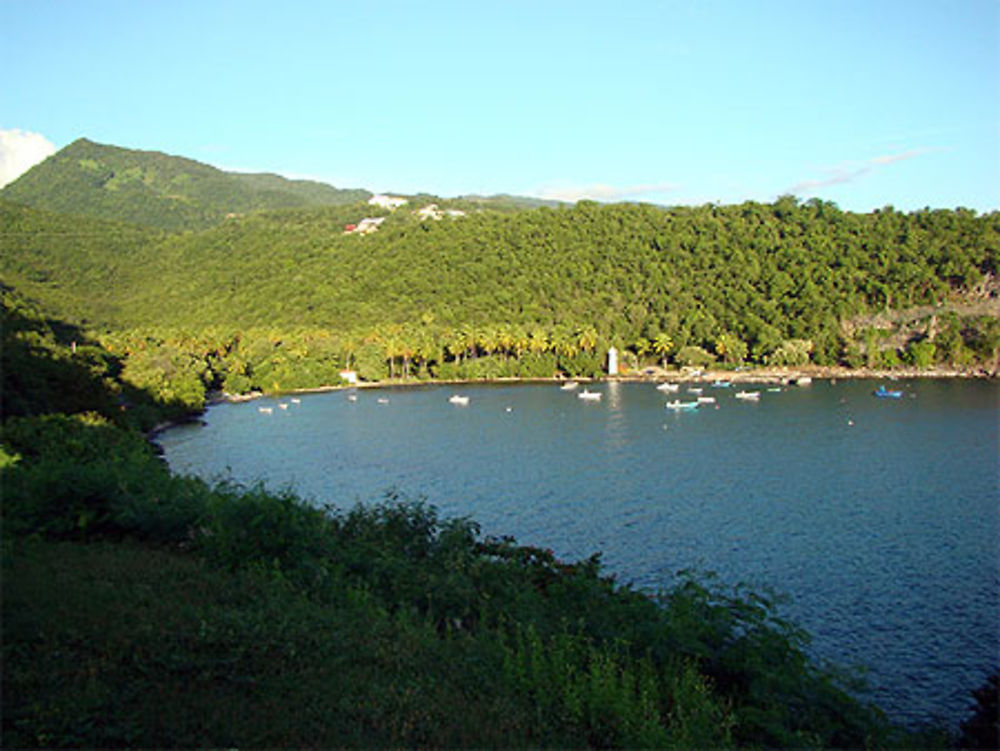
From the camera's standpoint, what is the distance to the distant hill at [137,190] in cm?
15200

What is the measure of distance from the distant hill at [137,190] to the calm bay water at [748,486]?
114 m

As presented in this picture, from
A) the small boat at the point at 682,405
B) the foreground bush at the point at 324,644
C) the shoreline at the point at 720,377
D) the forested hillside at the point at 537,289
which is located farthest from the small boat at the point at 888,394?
the foreground bush at the point at 324,644

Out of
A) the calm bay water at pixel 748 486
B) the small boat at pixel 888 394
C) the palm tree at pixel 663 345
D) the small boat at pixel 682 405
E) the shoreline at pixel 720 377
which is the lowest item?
the calm bay water at pixel 748 486

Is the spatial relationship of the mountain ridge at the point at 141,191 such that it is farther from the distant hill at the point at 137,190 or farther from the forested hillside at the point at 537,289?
the forested hillside at the point at 537,289

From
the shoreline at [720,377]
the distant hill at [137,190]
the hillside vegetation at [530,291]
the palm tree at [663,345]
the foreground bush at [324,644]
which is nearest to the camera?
the foreground bush at [324,644]

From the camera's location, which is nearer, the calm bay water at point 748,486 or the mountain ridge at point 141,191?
the calm bay water at point 748,486

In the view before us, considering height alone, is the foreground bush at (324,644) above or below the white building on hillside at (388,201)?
below

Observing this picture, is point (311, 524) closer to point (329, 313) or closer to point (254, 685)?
point (254, 685)

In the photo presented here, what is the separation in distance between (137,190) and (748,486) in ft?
553

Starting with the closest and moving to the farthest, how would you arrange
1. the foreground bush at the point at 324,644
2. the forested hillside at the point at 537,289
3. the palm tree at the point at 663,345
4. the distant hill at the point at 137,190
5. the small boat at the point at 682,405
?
the foreground bush at the point at 324,644, the small boat at the point at 682,405, the forested hillside at the point at 537,289, the palm tree at the point at 663,345, the distant hill at the point at 137,190

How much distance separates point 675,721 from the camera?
22.7 feet

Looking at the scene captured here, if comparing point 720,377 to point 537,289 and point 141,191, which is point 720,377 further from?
point 141,191

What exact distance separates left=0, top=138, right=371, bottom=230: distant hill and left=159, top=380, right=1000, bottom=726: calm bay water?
113809 mm

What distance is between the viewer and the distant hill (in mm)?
152000
